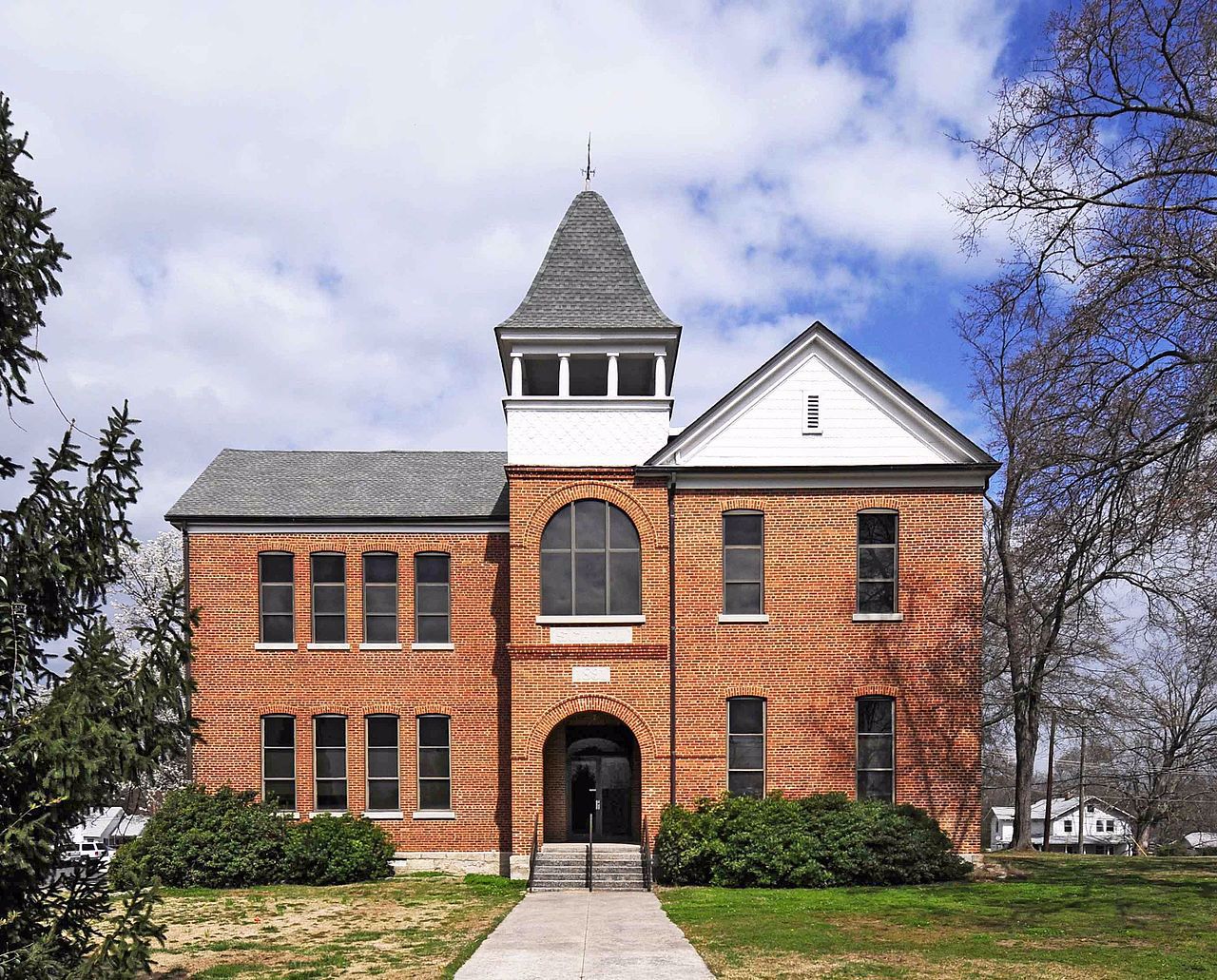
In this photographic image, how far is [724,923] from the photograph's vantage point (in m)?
17.7

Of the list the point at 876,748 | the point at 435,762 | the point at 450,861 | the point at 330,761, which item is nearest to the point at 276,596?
the point at 330,761

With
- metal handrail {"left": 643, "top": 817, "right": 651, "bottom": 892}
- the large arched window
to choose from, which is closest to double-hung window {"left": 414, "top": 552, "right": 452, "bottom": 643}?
the large arched window

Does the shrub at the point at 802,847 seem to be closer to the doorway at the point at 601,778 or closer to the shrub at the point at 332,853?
the doorway at the point at 601,778

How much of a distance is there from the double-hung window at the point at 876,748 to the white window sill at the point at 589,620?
15.8 feet

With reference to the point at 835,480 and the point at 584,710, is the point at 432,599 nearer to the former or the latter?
the point at 584,710

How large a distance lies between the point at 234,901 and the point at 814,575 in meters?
12.4

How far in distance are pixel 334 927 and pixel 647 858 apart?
6.57m

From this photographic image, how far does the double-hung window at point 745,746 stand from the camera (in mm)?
23812

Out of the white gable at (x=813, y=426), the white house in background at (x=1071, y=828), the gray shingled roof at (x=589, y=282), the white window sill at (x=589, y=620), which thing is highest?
the gray shingled roof at (x=589, y=282)

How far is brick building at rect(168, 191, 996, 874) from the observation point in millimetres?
23844

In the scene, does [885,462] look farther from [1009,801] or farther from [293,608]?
[1009,801]

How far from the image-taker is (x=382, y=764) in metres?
25.6

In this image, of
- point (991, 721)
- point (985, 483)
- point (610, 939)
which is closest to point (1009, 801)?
point (991, 721)

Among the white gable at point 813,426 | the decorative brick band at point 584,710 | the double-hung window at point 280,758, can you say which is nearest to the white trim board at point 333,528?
the double-hung window at point 280,758
